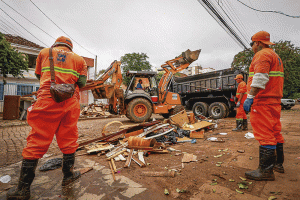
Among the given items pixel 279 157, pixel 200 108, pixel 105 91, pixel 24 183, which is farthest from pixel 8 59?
pixel 279 157

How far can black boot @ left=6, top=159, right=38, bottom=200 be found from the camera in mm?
1650

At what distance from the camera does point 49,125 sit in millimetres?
1802

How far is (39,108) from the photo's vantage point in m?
1.75

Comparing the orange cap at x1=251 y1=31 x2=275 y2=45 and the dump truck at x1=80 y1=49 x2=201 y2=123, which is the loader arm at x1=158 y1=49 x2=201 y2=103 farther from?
→ the orange cap at x1=251 y1=31 x2=275 y2=45

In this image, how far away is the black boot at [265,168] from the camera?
6.24ft

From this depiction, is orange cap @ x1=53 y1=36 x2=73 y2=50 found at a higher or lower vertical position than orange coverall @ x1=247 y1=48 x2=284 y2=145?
higher

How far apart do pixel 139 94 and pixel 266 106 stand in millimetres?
5383

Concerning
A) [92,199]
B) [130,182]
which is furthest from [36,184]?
[130,182]

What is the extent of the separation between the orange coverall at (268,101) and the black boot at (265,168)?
0.43 ft

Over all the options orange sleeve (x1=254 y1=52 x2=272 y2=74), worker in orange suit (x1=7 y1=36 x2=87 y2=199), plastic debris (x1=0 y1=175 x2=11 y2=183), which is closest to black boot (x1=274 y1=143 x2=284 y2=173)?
orange sleeve (x1=254 y1=52 x2=272 y2=74)

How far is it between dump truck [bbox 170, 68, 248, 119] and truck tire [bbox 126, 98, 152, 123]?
3.85m

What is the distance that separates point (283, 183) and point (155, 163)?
66.0 inches

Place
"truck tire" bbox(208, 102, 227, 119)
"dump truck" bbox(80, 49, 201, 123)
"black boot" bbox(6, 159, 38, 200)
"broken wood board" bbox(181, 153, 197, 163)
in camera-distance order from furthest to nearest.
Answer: "truck tire" bbox(208, 102, 227, 119) → "dump truck" bbox(80, 49, 201, 123) → "broken wood board" bbox(181, 153, 197, 163) → "black boot" bbox(6, 159, 38, 200)

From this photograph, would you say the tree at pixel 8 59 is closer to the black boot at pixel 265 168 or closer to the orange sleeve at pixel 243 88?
the orange sleeve at pixel 243 88
